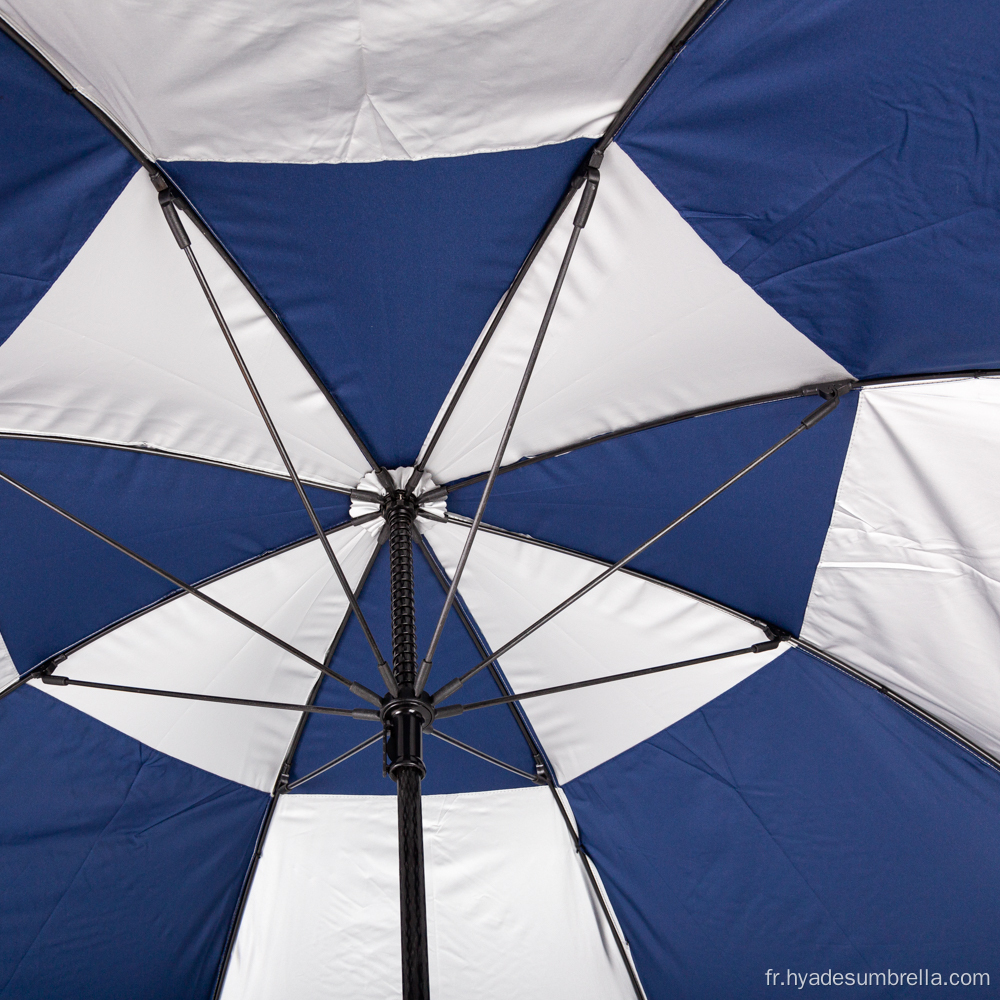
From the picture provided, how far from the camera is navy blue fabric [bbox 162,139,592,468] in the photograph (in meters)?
2.27

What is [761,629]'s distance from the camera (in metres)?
3.12

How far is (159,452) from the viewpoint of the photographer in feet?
9.52

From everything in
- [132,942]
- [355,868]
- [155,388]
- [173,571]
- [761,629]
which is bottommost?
[132,942]

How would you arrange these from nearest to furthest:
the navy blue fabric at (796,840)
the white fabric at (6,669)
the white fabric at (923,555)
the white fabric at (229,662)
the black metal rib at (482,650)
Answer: the white fabric at (923,555) → the white fabric at (6,669) → the navy blue fabric at (796,840) → the white fabric at (229,662) → the black metal rib at (482,650)

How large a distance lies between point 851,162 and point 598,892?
2.68 meters

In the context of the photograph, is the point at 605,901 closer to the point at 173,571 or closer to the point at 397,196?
the point at 173,571

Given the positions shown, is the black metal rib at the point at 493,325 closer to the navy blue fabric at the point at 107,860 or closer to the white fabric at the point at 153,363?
the white fabric at the point at 153,363

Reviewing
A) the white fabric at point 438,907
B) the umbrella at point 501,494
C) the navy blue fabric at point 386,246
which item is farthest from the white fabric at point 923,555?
the white fabric at point 438,907

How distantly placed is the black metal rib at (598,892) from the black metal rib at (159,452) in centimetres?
144

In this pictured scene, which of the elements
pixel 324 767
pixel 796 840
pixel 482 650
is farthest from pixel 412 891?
pixel 796 840

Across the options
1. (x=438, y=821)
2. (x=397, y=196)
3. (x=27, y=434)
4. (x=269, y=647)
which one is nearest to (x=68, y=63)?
(x=397, y=196)

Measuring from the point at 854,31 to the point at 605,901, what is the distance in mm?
2969

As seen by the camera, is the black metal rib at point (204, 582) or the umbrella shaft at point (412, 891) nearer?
the umbrella shaft at point (412, 891)

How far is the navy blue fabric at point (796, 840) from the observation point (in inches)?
121
